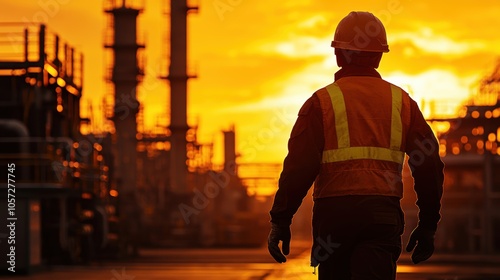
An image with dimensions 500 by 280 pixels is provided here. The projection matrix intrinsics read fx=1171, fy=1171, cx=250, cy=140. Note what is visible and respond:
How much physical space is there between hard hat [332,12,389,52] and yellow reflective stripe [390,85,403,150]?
0.24 metres

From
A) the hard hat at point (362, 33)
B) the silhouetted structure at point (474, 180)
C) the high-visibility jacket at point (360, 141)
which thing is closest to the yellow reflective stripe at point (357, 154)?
the high-visibility jacket at point (360, 141)

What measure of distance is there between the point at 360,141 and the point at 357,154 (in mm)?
67

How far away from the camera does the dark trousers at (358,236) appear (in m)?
5.04

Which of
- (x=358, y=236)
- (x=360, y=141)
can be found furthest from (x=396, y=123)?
(x=358, y=236)

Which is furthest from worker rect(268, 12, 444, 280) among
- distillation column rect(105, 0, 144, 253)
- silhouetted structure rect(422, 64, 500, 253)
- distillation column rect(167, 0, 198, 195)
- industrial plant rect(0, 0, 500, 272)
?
distillation column rect(167, 0, 198, 195)

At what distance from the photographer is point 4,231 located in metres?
23.4

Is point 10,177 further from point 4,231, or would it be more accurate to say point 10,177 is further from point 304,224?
point 304,224

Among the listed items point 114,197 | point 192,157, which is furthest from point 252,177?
point 114,197

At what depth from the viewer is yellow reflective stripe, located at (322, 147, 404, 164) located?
204 inches

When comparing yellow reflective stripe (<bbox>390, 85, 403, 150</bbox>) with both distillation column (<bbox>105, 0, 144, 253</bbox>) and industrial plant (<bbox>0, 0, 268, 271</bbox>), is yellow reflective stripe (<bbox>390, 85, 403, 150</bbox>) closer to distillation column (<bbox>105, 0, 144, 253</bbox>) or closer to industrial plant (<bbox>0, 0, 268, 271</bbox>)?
industrial plant (<bbox>0, 0, 268, 271</bbox>)

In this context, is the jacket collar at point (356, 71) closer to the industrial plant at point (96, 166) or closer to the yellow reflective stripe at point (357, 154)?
the yellow reflective stripe at point (357, 154)

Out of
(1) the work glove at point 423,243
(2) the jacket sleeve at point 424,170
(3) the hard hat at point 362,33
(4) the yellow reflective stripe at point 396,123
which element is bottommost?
(1) the work glove at point 423,243

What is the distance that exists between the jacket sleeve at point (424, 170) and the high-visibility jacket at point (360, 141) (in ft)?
0.23

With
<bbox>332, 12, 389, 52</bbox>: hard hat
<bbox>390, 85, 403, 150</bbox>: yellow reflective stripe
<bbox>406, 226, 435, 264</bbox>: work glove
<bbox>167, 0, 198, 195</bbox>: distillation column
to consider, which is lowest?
<bbox>406, 226, 435, 264</bbox>: work glove
